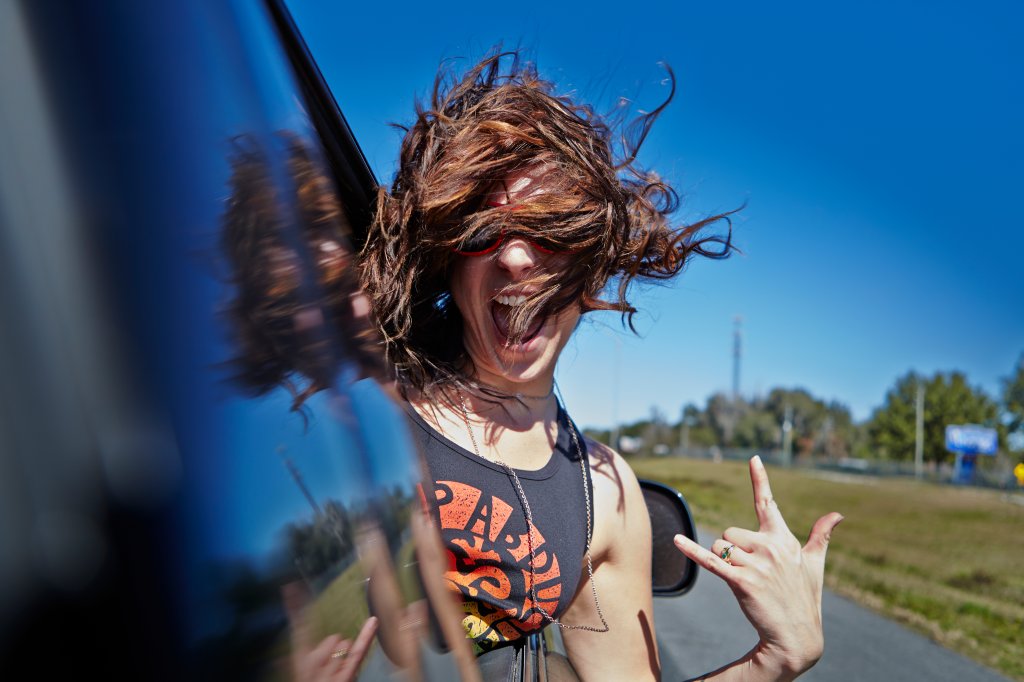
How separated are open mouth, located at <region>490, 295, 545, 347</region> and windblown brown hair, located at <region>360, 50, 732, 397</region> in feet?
0.08

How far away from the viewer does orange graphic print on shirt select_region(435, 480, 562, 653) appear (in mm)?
1743

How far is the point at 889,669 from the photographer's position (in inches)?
198

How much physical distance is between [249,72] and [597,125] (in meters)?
1.46

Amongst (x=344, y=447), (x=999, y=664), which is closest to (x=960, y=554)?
(x=999, y=664)

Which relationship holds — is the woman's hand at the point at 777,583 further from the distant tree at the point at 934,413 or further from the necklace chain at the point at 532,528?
the distant tree at the point at 934,413

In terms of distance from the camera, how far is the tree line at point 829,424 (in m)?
83.2

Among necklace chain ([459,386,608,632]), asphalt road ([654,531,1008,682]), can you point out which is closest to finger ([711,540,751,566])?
necklace chain ([459,386,608,632])

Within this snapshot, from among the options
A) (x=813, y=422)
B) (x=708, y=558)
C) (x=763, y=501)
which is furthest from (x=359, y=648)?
(x=813, y=422)

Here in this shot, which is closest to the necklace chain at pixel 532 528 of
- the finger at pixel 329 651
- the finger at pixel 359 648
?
the finger at pixel 359 648

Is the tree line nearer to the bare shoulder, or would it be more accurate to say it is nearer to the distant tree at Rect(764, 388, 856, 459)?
the distant tree at Rect(764, 388, 856, 459)

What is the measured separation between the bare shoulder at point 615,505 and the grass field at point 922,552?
14.4ft

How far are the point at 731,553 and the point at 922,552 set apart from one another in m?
18.2

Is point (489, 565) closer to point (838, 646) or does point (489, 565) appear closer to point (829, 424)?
point (838, 646)

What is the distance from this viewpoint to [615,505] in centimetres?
212
